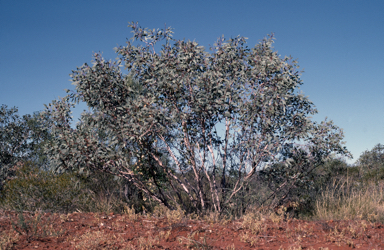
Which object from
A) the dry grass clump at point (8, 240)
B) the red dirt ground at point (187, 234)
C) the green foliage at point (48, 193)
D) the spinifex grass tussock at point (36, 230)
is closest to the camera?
the dry grass clump at point (8, 240)

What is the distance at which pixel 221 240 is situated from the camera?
19.1 ft

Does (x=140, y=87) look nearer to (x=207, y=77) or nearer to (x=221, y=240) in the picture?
(x=207, y=77)

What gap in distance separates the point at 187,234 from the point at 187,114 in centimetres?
297

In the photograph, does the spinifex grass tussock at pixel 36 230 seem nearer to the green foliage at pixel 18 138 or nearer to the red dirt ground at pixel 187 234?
the red dirt ground at pixel 187 234

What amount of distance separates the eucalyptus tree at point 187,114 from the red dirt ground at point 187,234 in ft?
4.74

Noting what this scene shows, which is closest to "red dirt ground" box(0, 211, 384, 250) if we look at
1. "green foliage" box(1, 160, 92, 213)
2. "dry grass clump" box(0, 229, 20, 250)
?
"dry grass clump" box(0, 229, 20, 250)

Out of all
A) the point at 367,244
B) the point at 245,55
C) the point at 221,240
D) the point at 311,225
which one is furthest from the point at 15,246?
the point at 245,55

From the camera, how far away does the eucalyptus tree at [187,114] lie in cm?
757

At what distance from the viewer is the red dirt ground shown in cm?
554

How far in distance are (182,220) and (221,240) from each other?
4.80 feet

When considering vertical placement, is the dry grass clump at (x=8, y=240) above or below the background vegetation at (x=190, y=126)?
below

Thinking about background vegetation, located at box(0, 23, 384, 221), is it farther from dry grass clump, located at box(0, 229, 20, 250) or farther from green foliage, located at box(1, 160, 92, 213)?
dry grass clump, located at box(0, 229, 20, 250)

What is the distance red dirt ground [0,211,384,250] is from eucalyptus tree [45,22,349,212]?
1.44 m

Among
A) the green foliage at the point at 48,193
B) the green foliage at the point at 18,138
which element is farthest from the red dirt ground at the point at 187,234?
the green foliage at the point at 18,138
